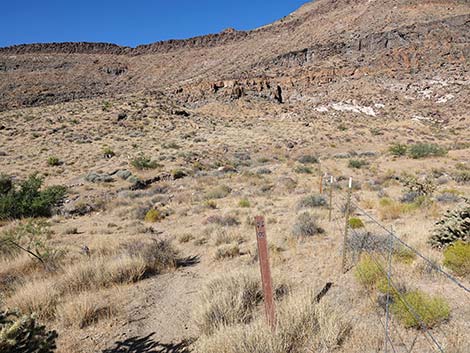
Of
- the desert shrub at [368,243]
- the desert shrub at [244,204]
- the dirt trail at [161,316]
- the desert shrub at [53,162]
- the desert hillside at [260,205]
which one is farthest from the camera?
the desert shrub at [53,162]

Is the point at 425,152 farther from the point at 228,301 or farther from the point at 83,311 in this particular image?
the point at 83,311

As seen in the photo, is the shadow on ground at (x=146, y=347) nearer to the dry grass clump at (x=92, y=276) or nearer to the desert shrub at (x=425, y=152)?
the dry grass clump at (x=92, y=276)

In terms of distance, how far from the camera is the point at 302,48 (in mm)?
61875

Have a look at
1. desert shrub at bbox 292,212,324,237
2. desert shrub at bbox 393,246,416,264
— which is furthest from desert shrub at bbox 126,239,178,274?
desert shrub at bbox 393,246,416,264

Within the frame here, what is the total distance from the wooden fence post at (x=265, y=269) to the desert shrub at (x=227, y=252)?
3501mm

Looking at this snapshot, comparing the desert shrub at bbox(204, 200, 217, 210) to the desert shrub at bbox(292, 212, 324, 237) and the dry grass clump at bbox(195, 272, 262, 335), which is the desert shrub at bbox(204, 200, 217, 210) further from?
the dry grass clump at bbox(195, 272, 262, 335)

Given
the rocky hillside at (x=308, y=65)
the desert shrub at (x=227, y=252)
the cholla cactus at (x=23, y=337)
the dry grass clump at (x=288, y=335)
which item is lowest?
the desert shrub at (x=227, y=252)

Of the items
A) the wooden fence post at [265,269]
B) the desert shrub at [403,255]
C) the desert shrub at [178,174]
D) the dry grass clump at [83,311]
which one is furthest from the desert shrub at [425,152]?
the dry grass clump at [83,311]

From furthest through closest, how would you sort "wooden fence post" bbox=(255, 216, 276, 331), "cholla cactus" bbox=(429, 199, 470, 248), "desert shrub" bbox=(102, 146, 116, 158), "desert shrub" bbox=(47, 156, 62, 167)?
"desert shrub" bbox=(102, 146, 116, 158)
"desert shrub" bbox=(47, 156, 62, 167)
"cholla cactus" bbox=(429, 199, 470, 248)
"wooden fence post" bbox=(255, 216, 276, 331)

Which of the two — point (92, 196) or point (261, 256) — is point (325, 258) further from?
point (92, 196)

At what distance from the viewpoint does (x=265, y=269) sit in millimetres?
3516

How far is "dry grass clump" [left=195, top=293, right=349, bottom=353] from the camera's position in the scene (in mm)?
3396

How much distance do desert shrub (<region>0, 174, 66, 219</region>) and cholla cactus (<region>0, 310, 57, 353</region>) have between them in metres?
11.1

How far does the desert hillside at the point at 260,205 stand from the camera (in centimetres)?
412
